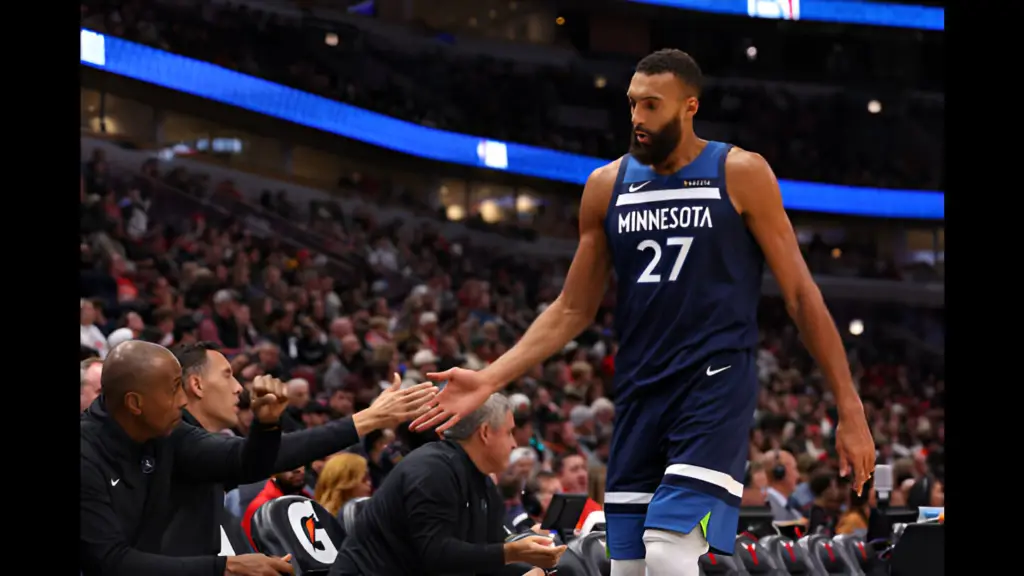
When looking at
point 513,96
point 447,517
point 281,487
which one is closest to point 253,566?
point 447,517

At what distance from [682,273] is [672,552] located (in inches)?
33.5

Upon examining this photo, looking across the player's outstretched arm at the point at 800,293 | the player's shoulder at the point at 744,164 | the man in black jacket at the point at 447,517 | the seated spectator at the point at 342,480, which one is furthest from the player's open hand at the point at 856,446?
the seated spectator at the point at 342,480

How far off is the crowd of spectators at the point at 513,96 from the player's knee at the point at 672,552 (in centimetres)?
1713

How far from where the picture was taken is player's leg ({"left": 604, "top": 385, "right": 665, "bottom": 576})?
4086mm

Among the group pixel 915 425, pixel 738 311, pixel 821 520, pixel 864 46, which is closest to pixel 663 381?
pixel 738 311

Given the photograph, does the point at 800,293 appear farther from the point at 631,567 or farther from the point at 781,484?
the point at 781,484

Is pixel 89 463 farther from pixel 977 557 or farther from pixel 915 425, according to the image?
pixel 915 425

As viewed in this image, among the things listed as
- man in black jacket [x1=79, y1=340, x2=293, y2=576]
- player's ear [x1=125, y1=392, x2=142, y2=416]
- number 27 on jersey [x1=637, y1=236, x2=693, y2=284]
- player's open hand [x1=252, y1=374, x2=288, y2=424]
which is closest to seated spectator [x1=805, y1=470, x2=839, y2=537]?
number 27 on jersey [x1=637, y1=236, x2=693, y2=284]

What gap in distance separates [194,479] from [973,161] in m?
2.67

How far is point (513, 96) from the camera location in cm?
2750

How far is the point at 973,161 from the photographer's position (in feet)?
11.5

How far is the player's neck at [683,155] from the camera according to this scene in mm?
4188

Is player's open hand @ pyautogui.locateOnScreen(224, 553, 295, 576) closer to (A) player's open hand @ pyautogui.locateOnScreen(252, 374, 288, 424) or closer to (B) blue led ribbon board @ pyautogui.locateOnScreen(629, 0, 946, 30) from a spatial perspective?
(A) player's open hand @ pyautogui.locateOnScreen(252, 374, 288, 424)

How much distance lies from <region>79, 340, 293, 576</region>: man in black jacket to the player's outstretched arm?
1.54m
